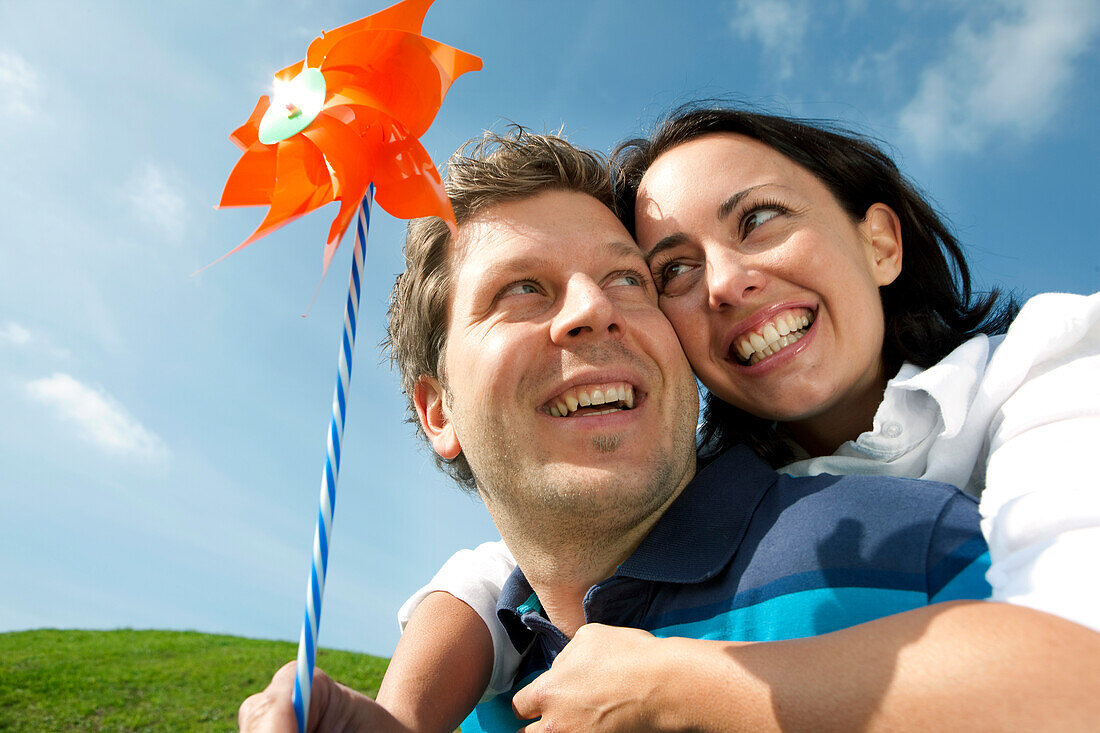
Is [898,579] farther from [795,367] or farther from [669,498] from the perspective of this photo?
[795,367]

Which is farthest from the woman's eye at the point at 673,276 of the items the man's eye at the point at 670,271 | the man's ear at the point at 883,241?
the man's ear at the point at 883,241

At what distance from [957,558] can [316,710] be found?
150 centimetres

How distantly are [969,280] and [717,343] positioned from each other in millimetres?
1539

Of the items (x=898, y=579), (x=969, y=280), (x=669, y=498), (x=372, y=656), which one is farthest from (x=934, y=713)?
(x=372, y=656)

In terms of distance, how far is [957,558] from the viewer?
5.62 feet

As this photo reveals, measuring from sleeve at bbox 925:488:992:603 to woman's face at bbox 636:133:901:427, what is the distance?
936 millimetres

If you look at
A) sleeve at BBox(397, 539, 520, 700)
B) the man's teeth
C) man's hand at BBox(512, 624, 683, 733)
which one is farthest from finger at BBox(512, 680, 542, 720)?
the man's teeth

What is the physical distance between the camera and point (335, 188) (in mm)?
2135

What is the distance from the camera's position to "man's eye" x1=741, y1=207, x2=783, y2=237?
2809 millimetres

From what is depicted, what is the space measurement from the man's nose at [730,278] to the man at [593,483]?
21 centimetres

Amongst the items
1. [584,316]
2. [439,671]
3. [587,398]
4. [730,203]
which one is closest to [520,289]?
[584,316]

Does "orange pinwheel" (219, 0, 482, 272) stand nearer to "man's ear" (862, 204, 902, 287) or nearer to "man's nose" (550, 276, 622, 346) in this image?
"man's nose" (550, 276, 622, 346)

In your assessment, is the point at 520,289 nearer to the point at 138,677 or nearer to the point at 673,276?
Result: the point at 673,276

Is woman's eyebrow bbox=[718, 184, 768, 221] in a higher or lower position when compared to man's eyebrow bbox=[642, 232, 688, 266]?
higher
